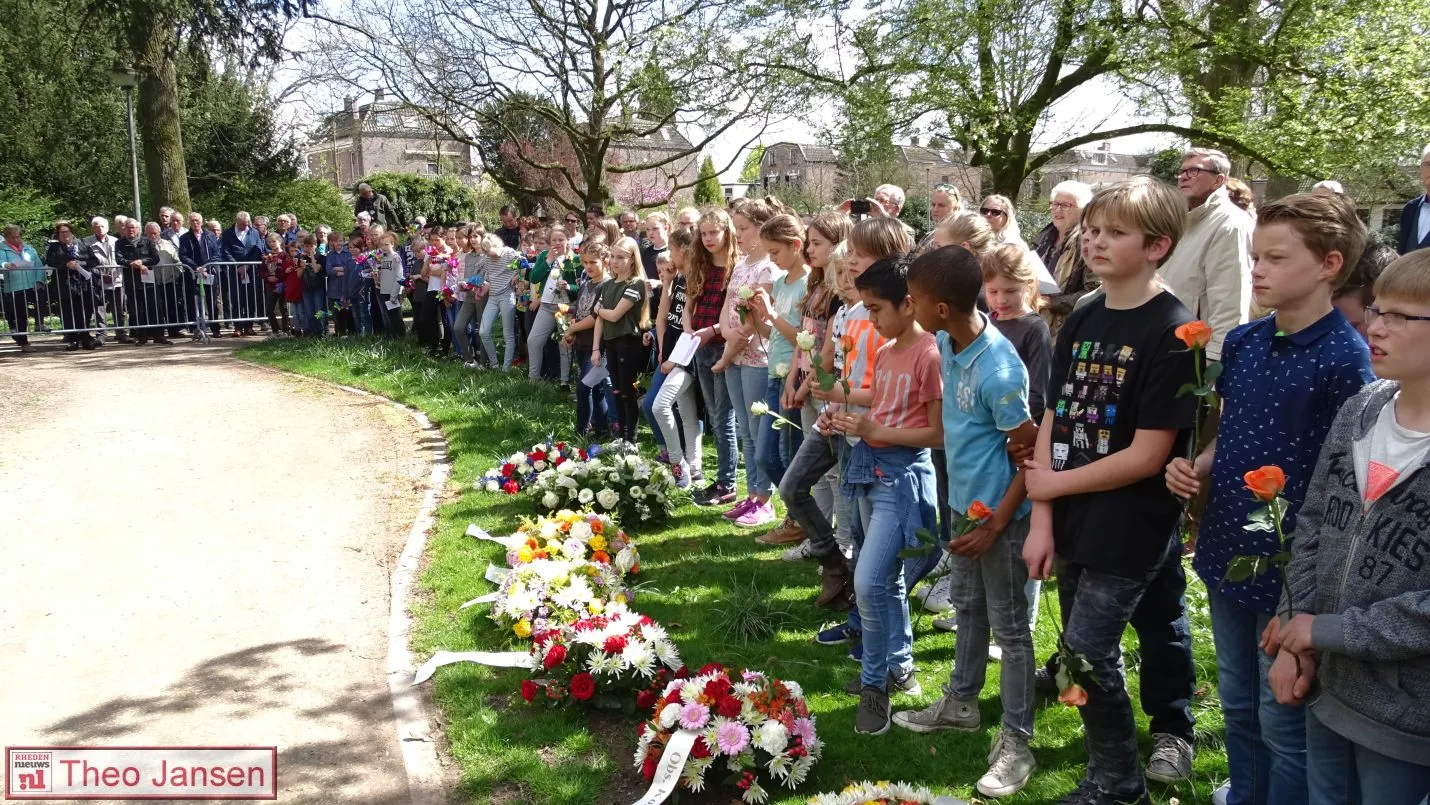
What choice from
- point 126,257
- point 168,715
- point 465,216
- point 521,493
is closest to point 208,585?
point 168,715

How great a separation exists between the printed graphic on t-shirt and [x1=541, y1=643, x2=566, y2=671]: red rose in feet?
7.26

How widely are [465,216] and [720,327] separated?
3271 cm

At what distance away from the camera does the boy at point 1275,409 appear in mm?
2609

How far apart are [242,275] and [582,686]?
1563 cm

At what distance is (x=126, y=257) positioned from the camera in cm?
1617

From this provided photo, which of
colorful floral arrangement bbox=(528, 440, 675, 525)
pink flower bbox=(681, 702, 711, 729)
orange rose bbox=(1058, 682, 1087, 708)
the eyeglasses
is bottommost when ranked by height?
pink flower bbox=(681, 702, 711, 729)

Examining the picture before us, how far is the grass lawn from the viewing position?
3709mm

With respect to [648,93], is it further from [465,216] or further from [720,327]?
[465,216]

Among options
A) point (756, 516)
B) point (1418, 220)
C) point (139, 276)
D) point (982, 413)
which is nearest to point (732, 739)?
point (982, 413)

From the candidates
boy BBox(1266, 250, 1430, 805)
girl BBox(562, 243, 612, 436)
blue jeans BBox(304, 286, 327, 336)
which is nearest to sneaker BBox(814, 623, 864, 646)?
boy BBox(1266, 250, 1430, 805)

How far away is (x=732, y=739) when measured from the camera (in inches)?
140

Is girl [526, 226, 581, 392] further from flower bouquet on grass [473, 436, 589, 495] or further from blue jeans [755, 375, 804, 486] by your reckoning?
blue jeans [755, 375, 804, 486]

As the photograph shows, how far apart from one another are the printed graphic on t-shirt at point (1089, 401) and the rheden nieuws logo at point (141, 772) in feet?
10.1

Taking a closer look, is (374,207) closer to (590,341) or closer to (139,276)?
(139,276)
